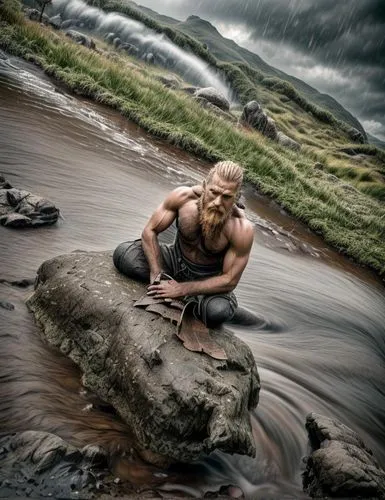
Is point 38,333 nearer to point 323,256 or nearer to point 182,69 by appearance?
point 323,256

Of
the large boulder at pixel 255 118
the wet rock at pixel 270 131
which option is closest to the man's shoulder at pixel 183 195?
the large boulder at pixel 255 118

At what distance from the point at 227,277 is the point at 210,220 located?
0.48 metres

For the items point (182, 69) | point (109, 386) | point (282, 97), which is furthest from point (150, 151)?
point (282, 97)

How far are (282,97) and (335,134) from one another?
32.6ft

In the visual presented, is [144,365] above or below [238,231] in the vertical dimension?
below

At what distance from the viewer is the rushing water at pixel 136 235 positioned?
249 centimetres

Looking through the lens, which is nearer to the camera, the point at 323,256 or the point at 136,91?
the point at 323,256

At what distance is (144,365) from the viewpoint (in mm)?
2455

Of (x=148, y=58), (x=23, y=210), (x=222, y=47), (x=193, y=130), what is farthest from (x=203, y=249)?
(x=222, y=47)

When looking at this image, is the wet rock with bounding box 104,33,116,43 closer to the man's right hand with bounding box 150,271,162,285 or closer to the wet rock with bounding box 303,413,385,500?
the man's right hand with bounding box 150,271,162,285

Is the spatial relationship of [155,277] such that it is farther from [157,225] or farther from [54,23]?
[54,23]

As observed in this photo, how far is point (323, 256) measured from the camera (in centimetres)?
1021

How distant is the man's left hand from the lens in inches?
114

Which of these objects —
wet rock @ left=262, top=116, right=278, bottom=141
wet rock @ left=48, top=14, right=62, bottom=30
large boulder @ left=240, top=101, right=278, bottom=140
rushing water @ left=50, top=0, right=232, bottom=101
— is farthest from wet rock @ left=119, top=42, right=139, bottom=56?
wet rock @ left=262, top=116, right=278, bottom=141
